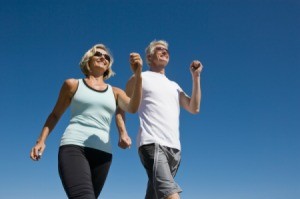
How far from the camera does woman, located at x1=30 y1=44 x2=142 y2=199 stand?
5.20 metres

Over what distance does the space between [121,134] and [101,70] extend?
1.14m

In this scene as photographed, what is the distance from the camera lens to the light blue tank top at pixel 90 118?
18.4 ft

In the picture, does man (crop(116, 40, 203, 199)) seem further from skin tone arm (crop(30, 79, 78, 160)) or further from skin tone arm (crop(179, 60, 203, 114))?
skin tone arm (crop(30, 79, 78, 160))

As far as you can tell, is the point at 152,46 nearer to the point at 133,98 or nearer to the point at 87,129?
the point at 133,98

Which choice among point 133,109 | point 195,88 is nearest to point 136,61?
point 133,109

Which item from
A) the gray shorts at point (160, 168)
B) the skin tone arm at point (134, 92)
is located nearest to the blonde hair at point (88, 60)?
A: the skin tone arm at point (134, 92)

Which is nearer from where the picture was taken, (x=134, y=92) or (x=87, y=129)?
(x=87, y=129)

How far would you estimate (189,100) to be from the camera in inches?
309

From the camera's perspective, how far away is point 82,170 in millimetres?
5230

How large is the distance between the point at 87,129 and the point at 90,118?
0.64 ft

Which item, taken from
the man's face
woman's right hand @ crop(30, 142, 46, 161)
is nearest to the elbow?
woman's right hand @ crop(30, 142, 46, 161)

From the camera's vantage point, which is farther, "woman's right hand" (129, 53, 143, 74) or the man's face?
the man's face

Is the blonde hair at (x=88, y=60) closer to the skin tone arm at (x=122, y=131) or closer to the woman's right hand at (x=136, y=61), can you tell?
the skin tone arm at (x=122, y=131)

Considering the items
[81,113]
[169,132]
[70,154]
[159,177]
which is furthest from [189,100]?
[70,154]
